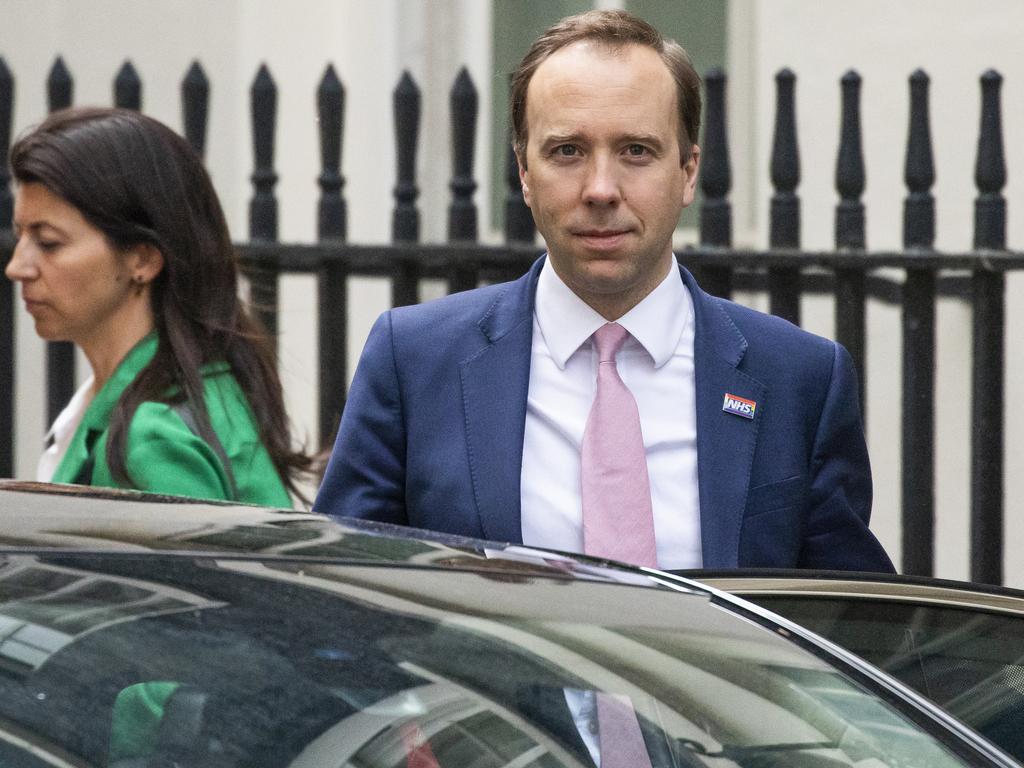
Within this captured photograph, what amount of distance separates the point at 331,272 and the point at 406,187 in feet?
1.05

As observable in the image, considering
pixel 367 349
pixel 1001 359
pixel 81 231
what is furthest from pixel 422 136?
pixel 367 349

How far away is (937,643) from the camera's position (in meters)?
2.49

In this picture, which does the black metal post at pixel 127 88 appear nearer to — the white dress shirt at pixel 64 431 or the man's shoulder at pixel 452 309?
the white dress shirt at pixel 64 431

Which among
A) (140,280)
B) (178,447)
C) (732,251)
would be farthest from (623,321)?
(732,251)

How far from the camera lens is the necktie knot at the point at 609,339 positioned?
9.23 ft

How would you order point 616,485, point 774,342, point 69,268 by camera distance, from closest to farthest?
1. point 616,485
2. point 774,342
3. point 69,268

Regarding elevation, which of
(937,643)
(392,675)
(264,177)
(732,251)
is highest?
(264,177)

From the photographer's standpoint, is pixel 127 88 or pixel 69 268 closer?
pixel 69 268

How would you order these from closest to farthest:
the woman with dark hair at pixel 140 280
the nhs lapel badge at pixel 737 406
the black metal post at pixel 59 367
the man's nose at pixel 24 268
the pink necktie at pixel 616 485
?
the pink necktie at pixel 616 485 < the nhs lapel badge at pixel 737 406 < the woman with dark hair at pixel 140 280 < the man's nose at pixel 24 268 < the black metal post at pixel 59 367

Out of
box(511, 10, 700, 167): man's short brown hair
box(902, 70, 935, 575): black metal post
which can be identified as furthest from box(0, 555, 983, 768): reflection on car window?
box(902, 70, 935, 575): black metal post

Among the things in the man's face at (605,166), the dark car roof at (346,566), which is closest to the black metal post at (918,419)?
the man's face at (605,166)

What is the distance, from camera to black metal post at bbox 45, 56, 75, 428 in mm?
5043

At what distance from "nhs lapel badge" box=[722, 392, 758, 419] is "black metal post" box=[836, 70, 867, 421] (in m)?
2.25

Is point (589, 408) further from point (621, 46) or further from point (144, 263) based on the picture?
point (144, 263)
